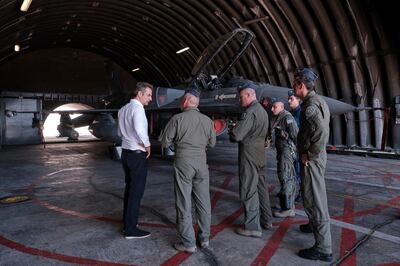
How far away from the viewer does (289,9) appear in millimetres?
11961

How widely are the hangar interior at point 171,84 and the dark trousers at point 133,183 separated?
0.83ft

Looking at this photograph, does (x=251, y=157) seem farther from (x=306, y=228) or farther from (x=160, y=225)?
(x=160, y=225)

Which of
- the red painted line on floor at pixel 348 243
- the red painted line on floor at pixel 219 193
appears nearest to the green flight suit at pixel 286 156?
the red painted line on floor at pixel 348 243

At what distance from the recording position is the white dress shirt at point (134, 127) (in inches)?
148

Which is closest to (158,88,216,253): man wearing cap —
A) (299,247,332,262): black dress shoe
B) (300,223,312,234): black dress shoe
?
(299,247,332,262): black dress shoe

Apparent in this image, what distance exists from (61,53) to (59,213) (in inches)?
922

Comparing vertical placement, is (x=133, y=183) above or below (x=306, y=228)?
above

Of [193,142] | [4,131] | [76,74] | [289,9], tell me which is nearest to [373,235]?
[193,142]

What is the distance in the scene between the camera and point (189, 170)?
11.3 ft

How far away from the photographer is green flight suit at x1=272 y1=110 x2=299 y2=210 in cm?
470

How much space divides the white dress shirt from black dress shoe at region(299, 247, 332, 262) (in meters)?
2.14

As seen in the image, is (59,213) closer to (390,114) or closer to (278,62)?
(390,114)

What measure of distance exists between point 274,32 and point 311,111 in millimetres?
10969

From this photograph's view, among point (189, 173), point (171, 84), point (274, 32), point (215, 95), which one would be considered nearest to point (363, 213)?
point (189, 173)
